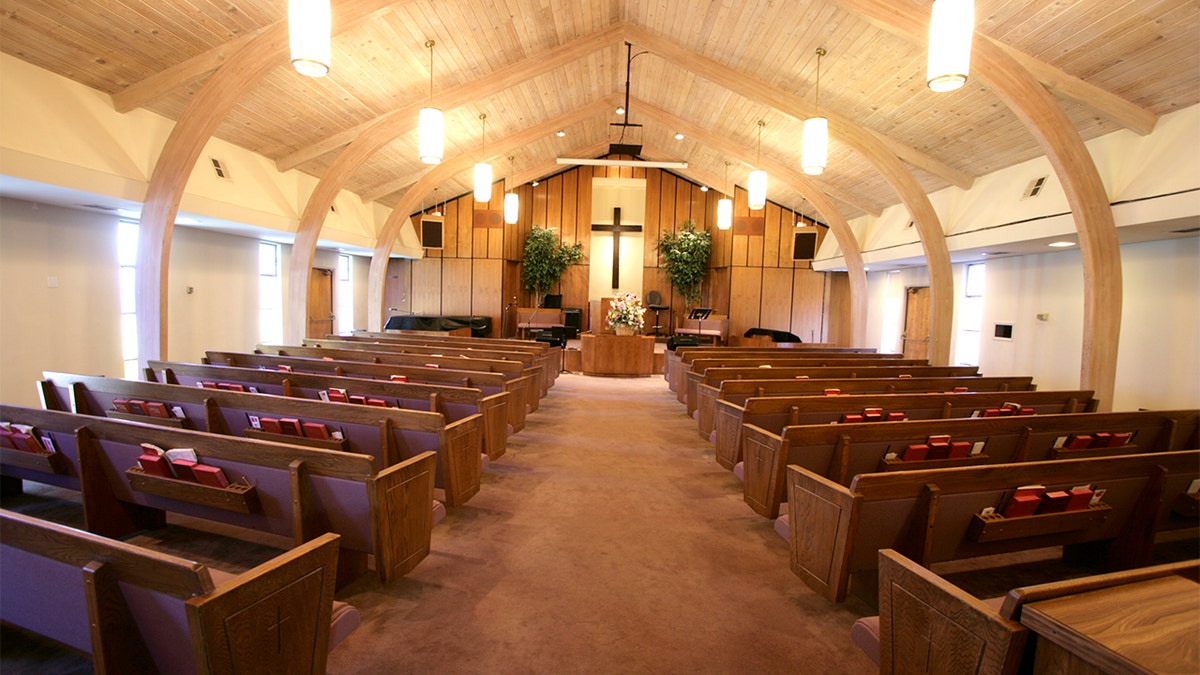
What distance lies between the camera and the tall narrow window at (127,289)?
663 centimetres

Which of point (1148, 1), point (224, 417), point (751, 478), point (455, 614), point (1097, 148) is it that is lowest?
point (455, 614)

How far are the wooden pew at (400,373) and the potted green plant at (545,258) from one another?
27.2 ft

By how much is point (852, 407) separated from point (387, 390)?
3375 mm

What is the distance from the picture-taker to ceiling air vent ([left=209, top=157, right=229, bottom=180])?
664 centimetres

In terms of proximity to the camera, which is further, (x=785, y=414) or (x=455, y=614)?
(x=785, y=414)

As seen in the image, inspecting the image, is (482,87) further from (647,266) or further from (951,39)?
(647,266)

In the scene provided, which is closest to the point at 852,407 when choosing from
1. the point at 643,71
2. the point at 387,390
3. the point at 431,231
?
the point at 387,390

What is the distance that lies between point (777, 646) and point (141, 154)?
7.17 meters

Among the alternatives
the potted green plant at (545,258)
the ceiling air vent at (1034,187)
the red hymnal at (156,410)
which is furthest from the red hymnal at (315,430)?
the potted green plant at (545,258)

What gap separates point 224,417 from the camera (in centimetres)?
329

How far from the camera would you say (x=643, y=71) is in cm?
876

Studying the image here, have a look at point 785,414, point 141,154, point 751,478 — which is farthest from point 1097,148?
point 141,154

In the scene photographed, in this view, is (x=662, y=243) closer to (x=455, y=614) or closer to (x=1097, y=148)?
(x=1097, y=148)

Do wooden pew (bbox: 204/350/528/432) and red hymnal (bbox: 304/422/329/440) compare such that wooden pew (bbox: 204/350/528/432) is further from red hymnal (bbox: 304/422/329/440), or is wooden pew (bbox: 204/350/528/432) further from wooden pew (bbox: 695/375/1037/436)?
wooden pew (bbox: 695/375/1037/436)
